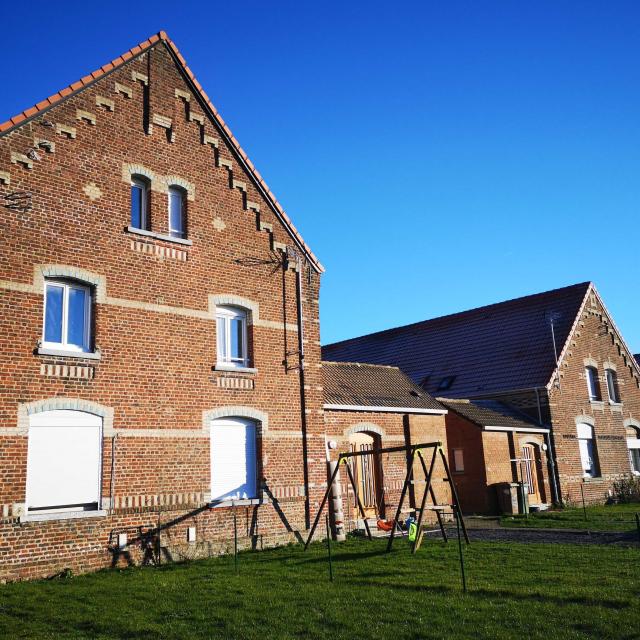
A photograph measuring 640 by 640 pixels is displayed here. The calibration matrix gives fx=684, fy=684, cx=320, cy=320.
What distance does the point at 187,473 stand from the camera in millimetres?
14906

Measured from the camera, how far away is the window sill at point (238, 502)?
1525cm

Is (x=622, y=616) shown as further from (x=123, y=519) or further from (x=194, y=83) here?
(x=194, y=83)

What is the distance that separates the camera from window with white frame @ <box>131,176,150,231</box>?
15.6m

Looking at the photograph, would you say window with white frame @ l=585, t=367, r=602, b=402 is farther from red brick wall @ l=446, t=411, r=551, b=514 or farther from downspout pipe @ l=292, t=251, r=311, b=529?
downspout pipe @ l=292, t=251, r=311, b=529

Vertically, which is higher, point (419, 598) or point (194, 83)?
point (194, 83)

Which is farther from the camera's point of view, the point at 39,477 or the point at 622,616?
the point at 39,477

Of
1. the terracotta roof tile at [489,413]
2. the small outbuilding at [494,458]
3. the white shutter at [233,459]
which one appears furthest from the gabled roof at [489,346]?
the white shutter at [233,459]

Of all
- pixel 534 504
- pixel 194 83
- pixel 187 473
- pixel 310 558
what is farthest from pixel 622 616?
pixel 534 504

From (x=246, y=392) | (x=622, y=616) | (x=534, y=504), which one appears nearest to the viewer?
(x=622, y=616)

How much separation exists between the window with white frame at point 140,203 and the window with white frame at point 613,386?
23590mm

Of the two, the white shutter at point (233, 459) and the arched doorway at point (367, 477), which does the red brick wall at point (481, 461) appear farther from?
the white shutter at point (233, 459)

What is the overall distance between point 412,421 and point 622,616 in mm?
13616

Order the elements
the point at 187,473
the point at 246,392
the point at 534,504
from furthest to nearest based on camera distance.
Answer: the point at 534,504, the point at 246,392, the point at 187,473

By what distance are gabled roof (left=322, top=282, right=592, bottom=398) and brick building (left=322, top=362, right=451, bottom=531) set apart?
7.01 meters
